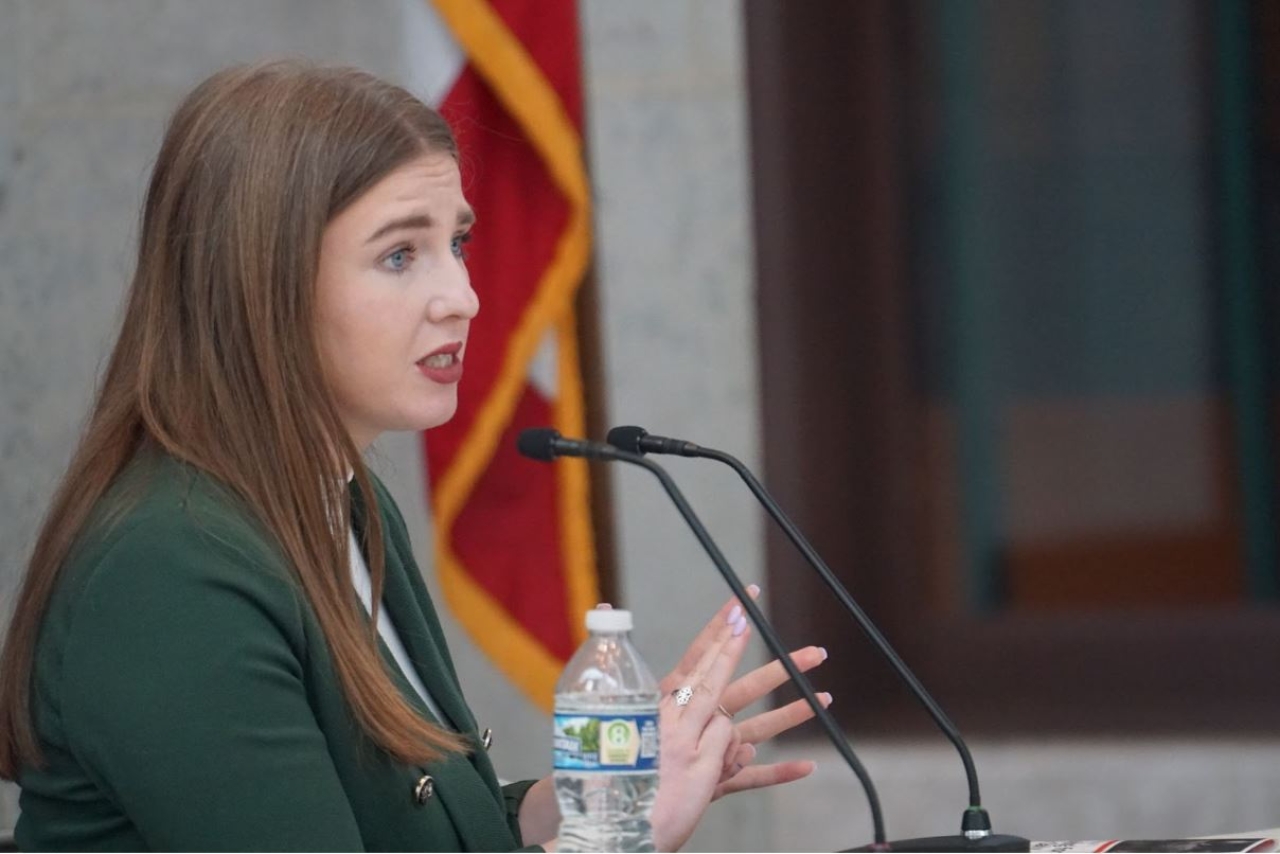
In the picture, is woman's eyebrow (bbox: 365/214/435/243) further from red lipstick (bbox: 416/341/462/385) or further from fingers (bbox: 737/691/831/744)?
fingers (bbox: 737/691/831/744)

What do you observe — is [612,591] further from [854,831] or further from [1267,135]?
[1267,135]

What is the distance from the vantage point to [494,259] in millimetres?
3270

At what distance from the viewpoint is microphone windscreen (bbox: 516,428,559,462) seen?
1692 mm

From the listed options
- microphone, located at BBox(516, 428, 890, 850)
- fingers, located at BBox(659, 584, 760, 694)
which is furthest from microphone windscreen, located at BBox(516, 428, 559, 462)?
fingers, located at BBox(659, 584, 760, 694)

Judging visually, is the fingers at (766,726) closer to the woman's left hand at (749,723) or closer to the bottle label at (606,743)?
the woman's left hand at (749,723)

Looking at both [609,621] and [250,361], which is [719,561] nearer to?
[609,621]

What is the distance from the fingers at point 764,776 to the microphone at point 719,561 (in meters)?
0.42

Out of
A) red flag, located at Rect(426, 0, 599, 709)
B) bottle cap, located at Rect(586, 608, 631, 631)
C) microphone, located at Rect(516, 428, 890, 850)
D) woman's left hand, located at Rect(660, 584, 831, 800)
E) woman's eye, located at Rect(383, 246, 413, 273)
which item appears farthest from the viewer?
red flag, located at Rect(426, 0, 599, 709)

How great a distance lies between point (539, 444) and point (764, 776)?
1.98ft

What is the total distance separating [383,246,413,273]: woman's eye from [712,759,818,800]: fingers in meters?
0.68

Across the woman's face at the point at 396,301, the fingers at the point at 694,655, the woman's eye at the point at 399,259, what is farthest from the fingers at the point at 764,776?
the woman's eye at the point at 399,259

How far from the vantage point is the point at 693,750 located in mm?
1787

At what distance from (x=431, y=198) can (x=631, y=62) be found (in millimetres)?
1684

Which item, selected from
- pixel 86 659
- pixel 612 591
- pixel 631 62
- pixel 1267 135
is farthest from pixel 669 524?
pixel 86 659
